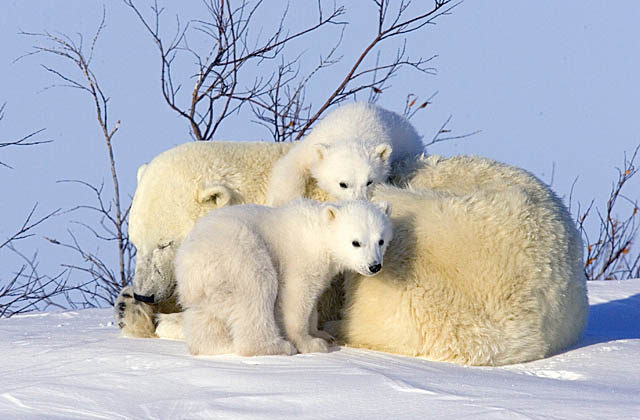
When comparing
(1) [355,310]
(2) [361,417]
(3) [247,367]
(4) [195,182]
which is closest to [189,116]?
(4) [195,182]

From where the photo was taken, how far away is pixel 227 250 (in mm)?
3979

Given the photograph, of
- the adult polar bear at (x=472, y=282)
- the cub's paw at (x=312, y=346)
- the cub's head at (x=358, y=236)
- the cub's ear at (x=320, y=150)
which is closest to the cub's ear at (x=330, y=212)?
the cub's head at (x=358, y=236)

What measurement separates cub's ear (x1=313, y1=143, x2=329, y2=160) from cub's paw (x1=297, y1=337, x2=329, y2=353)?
1363mm

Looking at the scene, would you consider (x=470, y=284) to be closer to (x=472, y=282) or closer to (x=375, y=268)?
(x=472, y=282)

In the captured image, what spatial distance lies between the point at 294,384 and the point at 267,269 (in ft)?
2.33

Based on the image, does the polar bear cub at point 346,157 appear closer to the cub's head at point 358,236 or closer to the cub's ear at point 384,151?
the cub's ear at point 384,151

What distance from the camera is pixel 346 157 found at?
5.07m

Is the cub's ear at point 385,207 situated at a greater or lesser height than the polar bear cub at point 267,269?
greater

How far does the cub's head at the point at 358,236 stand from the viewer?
4.03m

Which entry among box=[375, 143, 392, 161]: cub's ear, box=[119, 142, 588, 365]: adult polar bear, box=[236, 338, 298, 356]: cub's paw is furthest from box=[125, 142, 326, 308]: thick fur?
box=[236, 338, 298, 356]: cub's paw

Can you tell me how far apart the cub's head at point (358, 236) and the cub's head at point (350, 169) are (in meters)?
0.85

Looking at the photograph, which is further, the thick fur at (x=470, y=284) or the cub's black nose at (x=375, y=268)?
the thick fur at (x=470, y=284)

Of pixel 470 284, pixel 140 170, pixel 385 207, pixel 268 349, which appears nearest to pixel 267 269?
pixel 268 349

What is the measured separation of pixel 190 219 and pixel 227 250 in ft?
4.22
